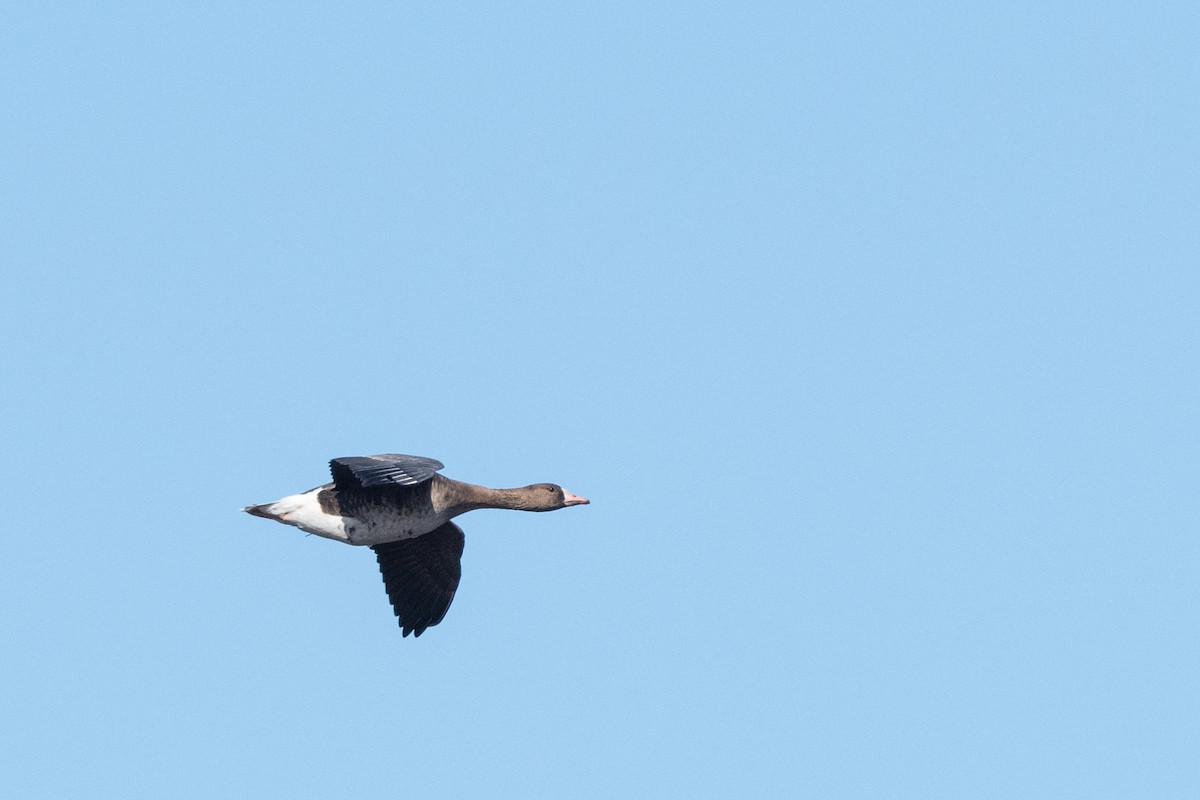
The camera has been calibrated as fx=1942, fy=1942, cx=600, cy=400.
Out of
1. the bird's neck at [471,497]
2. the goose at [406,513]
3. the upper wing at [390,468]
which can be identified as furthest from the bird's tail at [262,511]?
the bird's neck at [471,497]

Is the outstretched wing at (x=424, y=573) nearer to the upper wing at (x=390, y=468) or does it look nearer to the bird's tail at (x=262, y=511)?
the bird's tail at (x=262, y=511)

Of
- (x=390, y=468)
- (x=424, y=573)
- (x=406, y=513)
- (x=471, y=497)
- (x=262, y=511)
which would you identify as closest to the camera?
(x=390, y=468)

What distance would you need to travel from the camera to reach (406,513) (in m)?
32.2

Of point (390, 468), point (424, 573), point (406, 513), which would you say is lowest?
point (424, 573)

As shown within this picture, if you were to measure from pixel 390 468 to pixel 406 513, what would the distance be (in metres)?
2.18

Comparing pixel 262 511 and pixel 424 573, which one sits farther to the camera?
pixel 424 573

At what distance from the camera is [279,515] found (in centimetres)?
3250

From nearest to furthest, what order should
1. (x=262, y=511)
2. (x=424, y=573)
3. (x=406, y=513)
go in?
(x=406, y=513)
(x=262, y=511)
(x=424, y=573)

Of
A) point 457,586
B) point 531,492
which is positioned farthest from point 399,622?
point 531,492

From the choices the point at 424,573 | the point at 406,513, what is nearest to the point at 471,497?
the point at 406,513

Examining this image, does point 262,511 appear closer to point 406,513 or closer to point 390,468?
point 406,513

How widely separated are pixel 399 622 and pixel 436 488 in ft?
12.5

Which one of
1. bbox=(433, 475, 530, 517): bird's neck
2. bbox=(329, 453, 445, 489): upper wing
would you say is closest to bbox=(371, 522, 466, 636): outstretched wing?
bbox=(433, 475, 530, 517): bird's neck

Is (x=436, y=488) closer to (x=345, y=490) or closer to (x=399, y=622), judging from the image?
(x=345, y=490)
